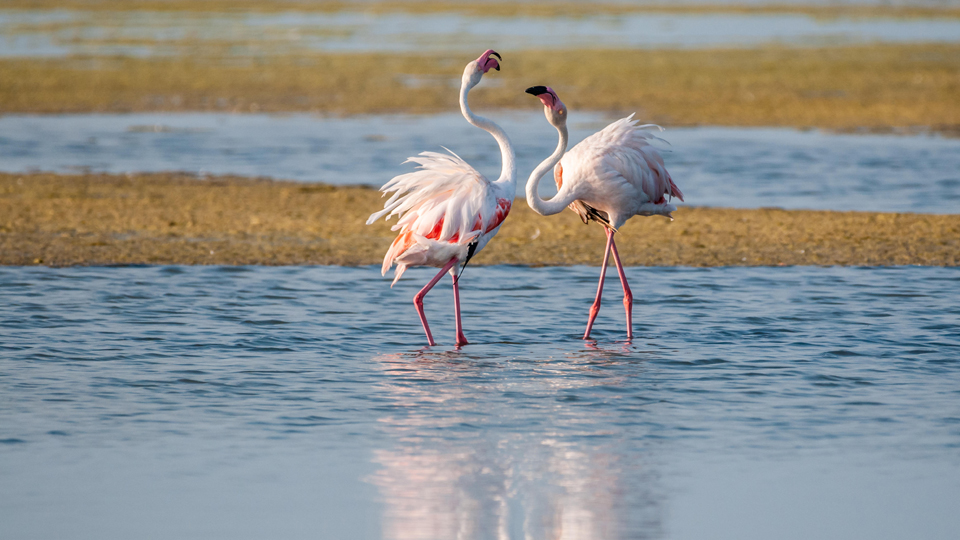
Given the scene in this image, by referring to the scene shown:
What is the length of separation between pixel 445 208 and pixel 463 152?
9492mm

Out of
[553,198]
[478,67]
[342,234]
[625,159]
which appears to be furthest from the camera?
[342,234]

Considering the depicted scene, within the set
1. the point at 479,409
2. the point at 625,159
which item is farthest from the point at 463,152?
the point at 479,409

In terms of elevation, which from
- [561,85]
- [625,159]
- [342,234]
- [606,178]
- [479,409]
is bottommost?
[479,409]

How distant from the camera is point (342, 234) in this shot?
38.1 feet

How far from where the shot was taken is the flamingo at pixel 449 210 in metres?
7.77

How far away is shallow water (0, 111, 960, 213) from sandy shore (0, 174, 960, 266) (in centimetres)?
142

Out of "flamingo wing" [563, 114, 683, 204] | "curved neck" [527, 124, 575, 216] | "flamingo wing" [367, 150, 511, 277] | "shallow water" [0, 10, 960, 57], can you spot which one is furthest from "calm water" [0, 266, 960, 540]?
"shallow water" [0, 10, 960, 57]

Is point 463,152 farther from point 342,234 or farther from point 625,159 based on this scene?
point 625,159

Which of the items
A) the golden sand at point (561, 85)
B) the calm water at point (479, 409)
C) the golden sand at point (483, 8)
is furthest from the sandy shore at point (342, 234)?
the golden sand at point (483, 8)

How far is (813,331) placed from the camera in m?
7.96

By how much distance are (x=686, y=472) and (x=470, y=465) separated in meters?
0.97

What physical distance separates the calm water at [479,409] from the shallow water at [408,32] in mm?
26750

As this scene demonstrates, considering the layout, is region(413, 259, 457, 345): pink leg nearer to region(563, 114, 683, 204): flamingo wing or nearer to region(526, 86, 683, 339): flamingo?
region(526, 86, 683, 339): flamingo

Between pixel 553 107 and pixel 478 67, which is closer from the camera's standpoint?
pixel 478 67
